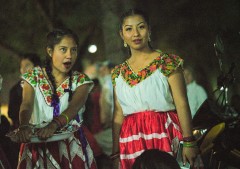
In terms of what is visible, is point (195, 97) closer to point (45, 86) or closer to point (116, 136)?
point (116, 136)

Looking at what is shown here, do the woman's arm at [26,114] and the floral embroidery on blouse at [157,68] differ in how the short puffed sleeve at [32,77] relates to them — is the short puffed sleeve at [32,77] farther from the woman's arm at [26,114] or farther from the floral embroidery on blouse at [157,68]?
the floral embroidery on blouse at [157,68]

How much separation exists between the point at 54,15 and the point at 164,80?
5940 millimetres

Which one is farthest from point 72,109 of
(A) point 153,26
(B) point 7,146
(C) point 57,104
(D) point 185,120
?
(A) point 153,26

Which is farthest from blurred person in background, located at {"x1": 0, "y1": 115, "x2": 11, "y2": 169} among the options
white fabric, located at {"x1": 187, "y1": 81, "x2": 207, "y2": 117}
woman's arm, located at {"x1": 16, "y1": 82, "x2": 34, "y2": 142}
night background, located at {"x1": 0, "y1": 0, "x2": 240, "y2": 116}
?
night background, located at {"x1": 0, "y1": 0, "x2": 240, "y2": 116}

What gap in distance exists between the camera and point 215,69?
32.4 feet

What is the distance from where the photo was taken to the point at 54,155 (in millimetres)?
3156

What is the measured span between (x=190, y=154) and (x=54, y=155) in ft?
3.22

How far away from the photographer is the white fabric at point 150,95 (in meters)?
3.15

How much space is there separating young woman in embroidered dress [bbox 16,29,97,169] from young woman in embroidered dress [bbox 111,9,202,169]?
308 millimetres

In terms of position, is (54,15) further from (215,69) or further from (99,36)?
(215,69)

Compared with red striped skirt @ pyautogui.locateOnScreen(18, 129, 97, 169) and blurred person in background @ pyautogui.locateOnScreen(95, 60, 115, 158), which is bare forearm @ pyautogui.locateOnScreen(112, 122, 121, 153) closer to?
red striped skirt @ pyautogui.locateOnScreen(18, 129, 97, 169)

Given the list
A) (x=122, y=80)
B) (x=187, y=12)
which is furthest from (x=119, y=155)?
(x=187, y=12)

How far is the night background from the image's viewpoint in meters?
8.10

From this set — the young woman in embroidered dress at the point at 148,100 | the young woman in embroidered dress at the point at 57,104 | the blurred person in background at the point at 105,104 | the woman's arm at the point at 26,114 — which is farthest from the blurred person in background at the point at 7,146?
the blurred person in background at the point at 105,104
